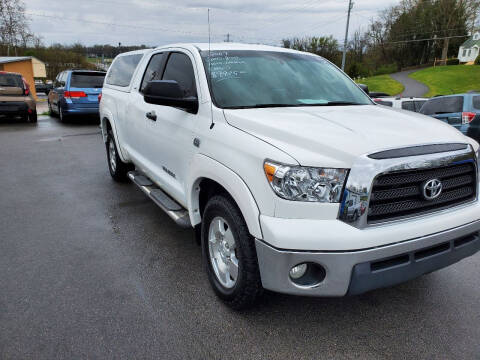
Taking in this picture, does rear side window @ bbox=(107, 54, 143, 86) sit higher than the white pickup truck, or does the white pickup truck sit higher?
rear side window @ bbox=(107, 54, 143, 86)

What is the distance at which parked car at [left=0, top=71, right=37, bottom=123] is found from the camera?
13.4m

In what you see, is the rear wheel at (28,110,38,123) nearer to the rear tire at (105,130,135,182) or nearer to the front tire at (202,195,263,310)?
the rear tire at (105,130,135,182)

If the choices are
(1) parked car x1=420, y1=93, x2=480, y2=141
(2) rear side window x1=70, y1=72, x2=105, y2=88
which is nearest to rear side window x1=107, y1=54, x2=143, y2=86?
(1) parked car x1=420, y1=93, x2=480, y2=141

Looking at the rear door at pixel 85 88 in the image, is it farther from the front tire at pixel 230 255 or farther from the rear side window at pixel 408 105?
the front tire at pixel 230 255

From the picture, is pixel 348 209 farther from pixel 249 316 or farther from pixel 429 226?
pixel 249 316

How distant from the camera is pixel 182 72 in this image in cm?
370

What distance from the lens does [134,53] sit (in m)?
5.55

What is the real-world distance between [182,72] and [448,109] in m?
8.26

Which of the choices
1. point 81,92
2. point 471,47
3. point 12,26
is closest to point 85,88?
point 81,92

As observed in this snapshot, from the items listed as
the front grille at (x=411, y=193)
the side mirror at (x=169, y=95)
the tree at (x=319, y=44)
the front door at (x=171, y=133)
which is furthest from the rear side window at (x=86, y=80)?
the tree at (x=319, y=44)

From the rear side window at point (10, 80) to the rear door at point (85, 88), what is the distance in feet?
7.32

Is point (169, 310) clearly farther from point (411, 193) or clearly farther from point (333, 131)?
point (411, 193)

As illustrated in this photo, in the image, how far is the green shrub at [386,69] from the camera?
219 feet

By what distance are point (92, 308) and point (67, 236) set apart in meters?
1.60
